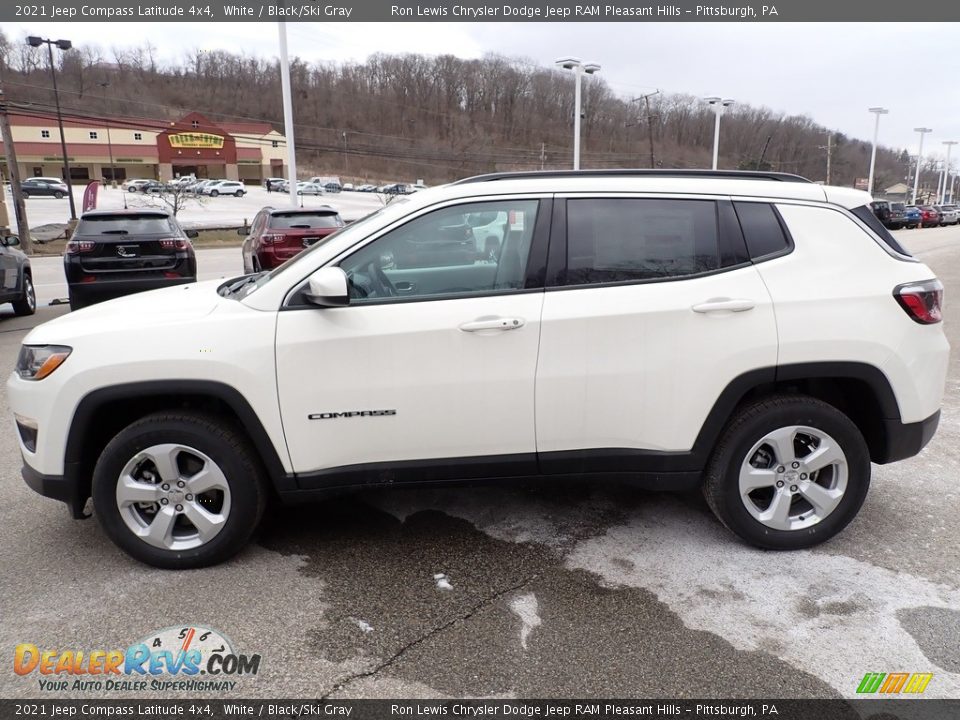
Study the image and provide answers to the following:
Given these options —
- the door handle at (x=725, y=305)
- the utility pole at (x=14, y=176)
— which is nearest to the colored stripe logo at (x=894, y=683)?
the door handle at (x=725, y=305)

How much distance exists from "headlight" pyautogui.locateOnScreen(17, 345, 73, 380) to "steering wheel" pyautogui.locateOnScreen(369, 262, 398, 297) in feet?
4.54

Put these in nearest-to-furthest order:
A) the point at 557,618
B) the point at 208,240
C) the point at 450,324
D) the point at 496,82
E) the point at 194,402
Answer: the point at 557,618, the point at 450,324, the point at 194,402, the point at 208,240, the point at 496,82

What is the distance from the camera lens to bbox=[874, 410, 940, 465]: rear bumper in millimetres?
3455

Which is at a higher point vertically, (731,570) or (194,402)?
(194,402)

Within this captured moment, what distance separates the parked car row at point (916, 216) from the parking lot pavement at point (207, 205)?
1278 inches

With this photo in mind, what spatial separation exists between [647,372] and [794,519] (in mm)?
1062

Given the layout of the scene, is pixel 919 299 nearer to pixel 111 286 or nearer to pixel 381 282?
pixel 381 282

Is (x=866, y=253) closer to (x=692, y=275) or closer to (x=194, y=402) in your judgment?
(x=692, y=275)

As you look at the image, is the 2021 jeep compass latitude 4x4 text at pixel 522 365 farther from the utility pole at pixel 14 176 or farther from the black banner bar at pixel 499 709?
the utility pole at pixel 14 176

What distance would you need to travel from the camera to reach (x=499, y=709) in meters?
2.45

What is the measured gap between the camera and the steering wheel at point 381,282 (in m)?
3.33

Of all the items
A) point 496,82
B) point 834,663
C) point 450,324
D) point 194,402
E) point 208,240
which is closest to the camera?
point 834,663

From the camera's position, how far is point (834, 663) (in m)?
2.67

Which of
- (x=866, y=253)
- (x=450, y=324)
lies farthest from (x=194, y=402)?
(x=866, y=253)
